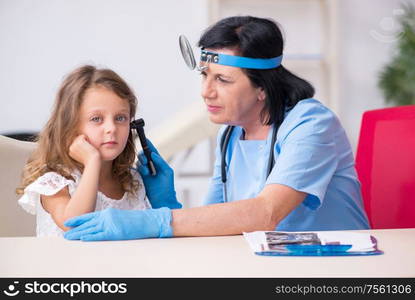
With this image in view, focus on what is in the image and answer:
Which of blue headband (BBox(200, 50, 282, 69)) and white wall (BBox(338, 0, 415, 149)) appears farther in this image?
white wall (BBox(338, 0, 415, 149))

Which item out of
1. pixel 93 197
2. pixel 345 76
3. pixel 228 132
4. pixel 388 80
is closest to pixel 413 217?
pixel 228 132

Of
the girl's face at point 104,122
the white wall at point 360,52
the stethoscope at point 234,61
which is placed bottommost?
the white wall at point 360,52

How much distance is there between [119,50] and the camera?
4750 mm

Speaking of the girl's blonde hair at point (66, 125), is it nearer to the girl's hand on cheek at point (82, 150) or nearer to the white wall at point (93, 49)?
the girl's hand on cheek at point (82, 150)

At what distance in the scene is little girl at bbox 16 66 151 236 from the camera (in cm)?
163

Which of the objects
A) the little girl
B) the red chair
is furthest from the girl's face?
the red chair

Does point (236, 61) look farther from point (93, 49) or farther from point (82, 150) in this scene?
point (93, 49)

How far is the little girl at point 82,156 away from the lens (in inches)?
64.1

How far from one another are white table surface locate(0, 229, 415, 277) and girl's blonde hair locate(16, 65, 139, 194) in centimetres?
47

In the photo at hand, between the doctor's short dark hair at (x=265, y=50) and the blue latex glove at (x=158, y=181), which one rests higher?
the doctor's short dark hair at (x=265, y=50)

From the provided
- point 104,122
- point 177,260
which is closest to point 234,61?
point 104,122

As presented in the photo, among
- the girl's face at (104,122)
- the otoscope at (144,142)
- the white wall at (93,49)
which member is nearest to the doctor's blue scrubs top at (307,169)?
the otoscope at (144,142)

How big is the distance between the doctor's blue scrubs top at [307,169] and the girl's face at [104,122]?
1.32 ft

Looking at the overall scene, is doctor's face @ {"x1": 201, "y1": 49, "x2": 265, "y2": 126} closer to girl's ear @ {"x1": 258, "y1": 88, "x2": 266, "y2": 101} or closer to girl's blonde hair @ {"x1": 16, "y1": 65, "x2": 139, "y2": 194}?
girl's ear @ {"x1": 258, "y1": 88, "x2": 266, "y2": 101}
